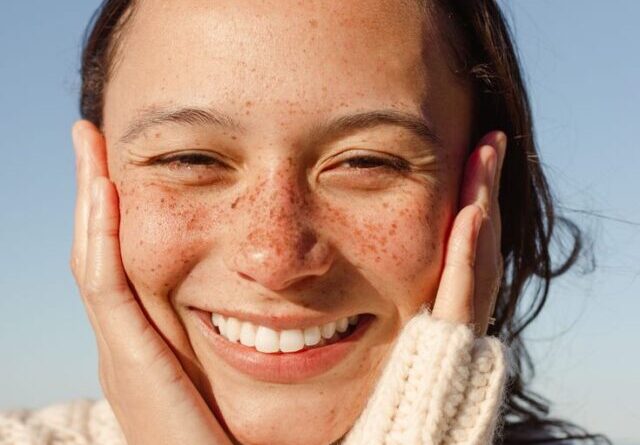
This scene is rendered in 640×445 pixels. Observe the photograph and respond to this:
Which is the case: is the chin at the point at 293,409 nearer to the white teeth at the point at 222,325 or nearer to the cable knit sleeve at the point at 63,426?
the white teeth at the point at 222,325

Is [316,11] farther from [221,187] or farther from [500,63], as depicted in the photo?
[500,63]

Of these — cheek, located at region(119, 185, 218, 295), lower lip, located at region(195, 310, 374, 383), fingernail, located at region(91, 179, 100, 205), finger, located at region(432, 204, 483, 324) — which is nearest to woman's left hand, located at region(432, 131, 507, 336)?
finger, located at region(432, 204, 483, 324)

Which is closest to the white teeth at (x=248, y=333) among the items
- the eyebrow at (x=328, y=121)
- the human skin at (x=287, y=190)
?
the human skin at (x=287, y=190)

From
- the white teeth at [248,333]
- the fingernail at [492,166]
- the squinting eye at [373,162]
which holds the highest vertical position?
the fingernail at [492,166]

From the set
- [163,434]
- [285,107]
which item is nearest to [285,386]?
[163,434]

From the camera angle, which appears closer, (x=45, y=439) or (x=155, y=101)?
(x=155, y=101)

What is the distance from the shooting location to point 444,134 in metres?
3.16

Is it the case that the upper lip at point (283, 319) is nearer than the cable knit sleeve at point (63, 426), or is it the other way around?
the upper lip at point (283, 319)

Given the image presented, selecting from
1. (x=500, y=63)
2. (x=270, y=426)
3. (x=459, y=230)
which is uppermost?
(x=500, y=63)

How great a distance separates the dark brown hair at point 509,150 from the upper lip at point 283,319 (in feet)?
2.17

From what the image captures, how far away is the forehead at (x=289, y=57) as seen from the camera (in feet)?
9.50

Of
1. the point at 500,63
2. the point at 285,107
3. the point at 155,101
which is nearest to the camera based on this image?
the point at 285,107

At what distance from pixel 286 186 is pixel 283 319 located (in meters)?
0.41

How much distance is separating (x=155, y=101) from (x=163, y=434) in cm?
104
